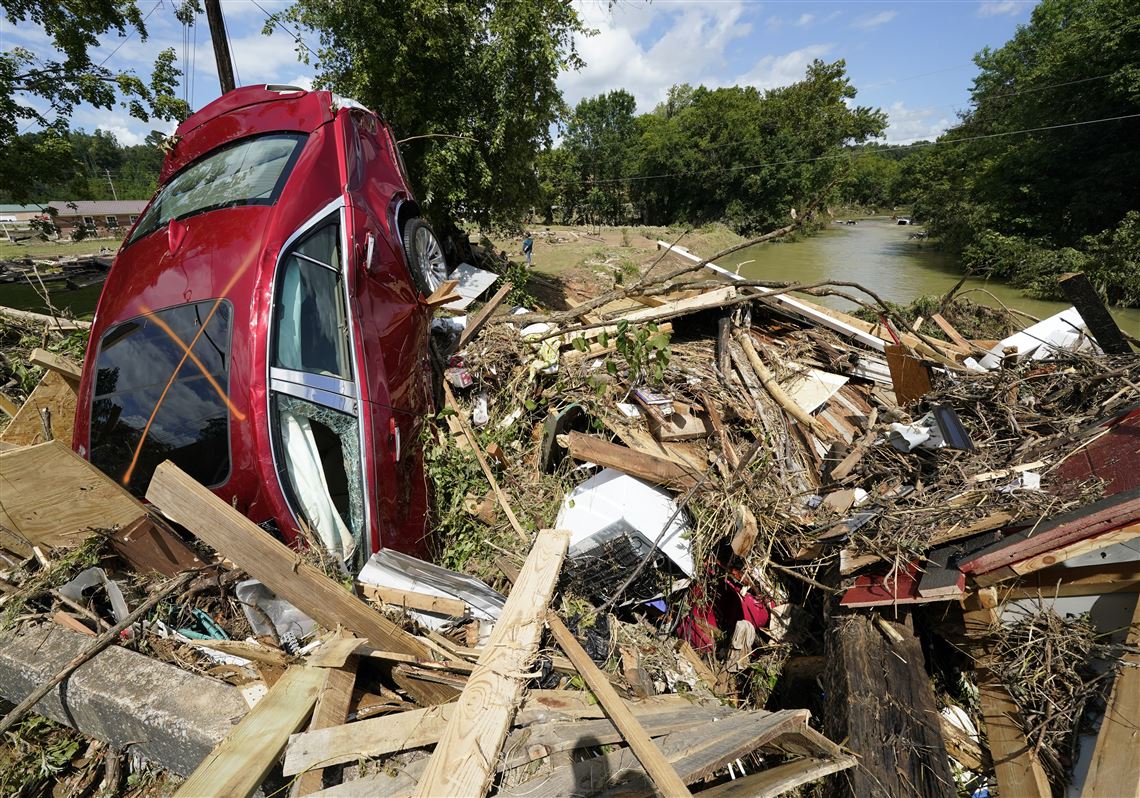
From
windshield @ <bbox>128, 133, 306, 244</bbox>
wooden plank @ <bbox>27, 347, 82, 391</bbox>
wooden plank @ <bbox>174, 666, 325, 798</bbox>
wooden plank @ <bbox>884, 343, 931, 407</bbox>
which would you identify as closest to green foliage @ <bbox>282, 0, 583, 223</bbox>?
windshield @ <bbox>128, 133, 306, 244</bbox>

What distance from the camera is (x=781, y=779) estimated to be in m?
1.76

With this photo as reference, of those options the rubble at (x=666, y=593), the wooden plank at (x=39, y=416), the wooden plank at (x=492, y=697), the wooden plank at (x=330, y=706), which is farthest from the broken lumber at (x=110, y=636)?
the wooden plank at (x=492, y=697)

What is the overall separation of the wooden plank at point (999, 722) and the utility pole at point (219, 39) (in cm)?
1338

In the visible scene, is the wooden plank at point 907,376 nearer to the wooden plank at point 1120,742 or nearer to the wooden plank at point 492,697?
the wooden plank at point 1120,742

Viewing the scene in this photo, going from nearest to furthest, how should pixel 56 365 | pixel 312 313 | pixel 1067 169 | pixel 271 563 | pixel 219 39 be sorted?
pixel 271 563, pixel 312 313, pixel 56 365, pixel 219 39, pixel 1067 169

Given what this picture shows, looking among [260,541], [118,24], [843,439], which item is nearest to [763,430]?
[843,439]

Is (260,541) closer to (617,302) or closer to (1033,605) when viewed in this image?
(1033,605)

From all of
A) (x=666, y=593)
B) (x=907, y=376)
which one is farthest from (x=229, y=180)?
(x=907, y=376)

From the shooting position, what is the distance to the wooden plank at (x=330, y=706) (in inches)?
67.6

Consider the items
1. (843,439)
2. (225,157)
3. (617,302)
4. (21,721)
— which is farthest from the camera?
(617,302)

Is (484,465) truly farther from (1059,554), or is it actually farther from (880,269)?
(880,269)

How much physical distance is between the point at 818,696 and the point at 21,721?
158 inches

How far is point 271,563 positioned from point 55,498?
3.82 ft

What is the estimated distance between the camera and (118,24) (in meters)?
8.01
